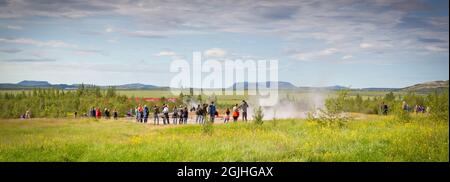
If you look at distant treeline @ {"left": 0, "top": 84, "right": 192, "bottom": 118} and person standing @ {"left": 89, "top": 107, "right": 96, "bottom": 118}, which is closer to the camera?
distant treeline @ {"left": 0, "top": 84, "right": 192, "bottom": 118}

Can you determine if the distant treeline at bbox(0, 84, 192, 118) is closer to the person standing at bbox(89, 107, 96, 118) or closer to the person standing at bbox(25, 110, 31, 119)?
the person standing at bbox(25, 110, 31, 119)

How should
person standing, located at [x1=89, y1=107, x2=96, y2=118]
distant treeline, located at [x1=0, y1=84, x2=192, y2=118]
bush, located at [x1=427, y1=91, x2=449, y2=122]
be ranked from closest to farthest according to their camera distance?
bush, located at [x1=427, y1=91, x2=449, y2=122], distant treeline, located at [x1=0, y1=84, x2=192, y2=118], person standing, located at [x1=89, y1=107, x2=96, y2=118]

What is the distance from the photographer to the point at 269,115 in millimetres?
36438

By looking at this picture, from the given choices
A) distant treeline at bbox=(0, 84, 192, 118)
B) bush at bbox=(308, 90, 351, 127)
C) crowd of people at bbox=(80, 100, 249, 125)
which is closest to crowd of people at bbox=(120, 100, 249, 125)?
crowd of people at bbox=(80, 100, 249, 125)

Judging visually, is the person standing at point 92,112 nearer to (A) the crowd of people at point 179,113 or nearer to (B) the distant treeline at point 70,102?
(A) the crowd of people at point 179,113

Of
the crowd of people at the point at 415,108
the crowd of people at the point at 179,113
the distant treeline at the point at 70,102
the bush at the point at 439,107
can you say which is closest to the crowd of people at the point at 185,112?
the crowd of people at the point at 179,113

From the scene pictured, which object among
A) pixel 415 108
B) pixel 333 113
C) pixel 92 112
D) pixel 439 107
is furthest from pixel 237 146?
pixel 415 108

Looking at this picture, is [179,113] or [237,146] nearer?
[237,146]

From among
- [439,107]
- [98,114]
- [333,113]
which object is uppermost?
[439,107]

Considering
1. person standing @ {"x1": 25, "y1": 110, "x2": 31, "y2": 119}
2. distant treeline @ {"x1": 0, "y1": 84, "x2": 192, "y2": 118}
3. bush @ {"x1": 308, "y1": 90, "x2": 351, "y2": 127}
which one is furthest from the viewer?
person standing @ {"x1": 25, "y1": 110, "x2": 31, "y2": 119}

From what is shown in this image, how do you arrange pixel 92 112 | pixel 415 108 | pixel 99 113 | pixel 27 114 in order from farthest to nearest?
pixel 415 108 < pixel 99 113 < pixel 92 112 < pixel 27 114

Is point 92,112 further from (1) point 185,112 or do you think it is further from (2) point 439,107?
(2) point 439,107
